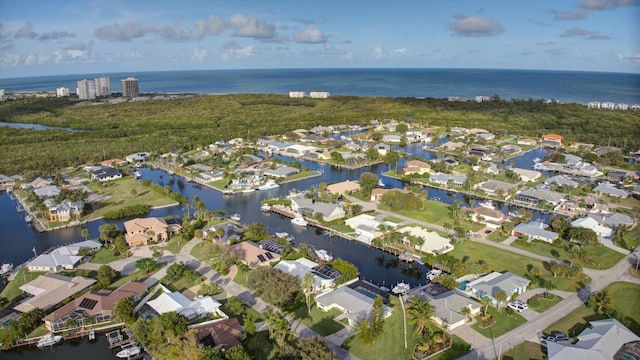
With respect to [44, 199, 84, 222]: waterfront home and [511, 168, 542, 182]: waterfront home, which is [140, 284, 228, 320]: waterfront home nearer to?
[44, 199, 84, 222]: waterfront home

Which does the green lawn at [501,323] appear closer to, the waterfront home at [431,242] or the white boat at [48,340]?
the waterfront home at [431,242]

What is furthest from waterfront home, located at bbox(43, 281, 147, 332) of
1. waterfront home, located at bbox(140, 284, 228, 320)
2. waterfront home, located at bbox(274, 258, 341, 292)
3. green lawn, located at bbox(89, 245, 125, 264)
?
waterfront home, located at bbox(274, 258, 341, 292)

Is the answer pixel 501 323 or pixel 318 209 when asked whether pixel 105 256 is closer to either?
pixel 318 209

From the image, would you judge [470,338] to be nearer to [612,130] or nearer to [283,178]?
[283,178]

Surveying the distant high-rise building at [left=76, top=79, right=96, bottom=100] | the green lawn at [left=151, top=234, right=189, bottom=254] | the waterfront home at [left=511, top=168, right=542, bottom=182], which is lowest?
the green lawn at [left=151, top=234, right=189, bottom=254]

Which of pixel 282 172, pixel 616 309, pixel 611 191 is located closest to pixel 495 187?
pixel 611 191

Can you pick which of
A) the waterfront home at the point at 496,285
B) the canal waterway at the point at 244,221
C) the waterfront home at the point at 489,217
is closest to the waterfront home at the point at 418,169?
the canal waterway at the point at 244,221
